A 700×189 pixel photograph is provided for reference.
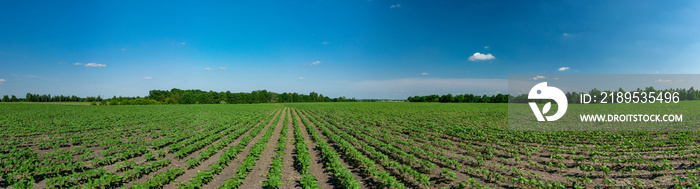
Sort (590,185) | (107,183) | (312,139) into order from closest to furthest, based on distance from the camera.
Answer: (107,183)
(590,185)
(312,139)

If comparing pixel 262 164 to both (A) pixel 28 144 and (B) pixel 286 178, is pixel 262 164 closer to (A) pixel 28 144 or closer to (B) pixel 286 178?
(B) pixel 286 178

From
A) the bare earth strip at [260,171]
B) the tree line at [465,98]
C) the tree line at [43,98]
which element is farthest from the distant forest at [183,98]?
the bare earth strip at [260,171]

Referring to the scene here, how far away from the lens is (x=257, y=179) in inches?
340

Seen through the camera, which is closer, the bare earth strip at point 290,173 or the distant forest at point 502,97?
the bare earth strip at point 290,173

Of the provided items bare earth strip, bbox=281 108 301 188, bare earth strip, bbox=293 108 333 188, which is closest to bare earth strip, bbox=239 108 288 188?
bare earth strip, bbox=281 108 301 188

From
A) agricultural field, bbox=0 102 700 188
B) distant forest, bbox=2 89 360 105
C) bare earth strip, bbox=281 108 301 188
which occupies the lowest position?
bare earth strip, bbox=281 108 301 188

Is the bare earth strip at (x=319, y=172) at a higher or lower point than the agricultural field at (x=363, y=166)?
lower

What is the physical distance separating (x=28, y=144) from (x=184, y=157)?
11081 mm

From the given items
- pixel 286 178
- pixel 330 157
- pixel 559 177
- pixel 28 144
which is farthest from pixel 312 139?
pixel 28 144

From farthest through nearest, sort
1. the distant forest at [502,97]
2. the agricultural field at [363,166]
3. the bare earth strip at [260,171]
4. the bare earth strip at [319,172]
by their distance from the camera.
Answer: the distant forest at [502,97], the bare earth strip at [319,172], the bare earth strip at [260,171], the agricultural field at [363,166]

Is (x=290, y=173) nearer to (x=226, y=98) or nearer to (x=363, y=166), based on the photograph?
(x=363, y=166)

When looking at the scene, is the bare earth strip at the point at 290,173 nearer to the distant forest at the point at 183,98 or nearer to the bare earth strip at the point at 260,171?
the bare earth strip at the point at 260,171

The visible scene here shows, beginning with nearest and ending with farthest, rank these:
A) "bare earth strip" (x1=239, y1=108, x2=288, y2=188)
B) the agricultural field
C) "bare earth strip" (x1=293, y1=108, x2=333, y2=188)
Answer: the agricultural field
"bare earth strip" (x1=239, y1=108, x2=288, y2=188)
"bare earth strip" (x1=293, y1=108, x2=333, y2=188)

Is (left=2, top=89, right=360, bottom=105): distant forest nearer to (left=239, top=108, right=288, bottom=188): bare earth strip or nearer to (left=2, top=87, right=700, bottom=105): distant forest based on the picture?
(left=2, top=87, right=700, bottom=105): distant forest
